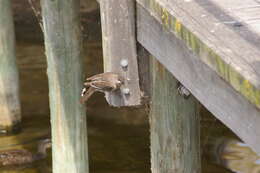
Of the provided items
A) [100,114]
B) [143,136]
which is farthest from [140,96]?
[100,114]

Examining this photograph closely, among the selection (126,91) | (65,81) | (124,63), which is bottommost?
(65,81)

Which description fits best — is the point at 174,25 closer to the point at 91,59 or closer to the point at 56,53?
the point at 56,53

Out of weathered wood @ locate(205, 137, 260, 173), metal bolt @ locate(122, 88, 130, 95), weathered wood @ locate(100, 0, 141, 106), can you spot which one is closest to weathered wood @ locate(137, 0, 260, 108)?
weathered wood @ locate(100, 0, 141, 106)

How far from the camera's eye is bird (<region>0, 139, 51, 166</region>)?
7.29m

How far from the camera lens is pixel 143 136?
26.3 ft

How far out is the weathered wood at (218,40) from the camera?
183cm

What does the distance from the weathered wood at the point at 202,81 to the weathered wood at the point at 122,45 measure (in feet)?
0.16

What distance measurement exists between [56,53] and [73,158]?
2.82 ft

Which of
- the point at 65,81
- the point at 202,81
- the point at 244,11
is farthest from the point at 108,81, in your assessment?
the point at 65,81

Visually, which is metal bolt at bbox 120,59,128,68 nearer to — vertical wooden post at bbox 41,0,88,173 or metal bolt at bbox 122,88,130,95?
metal bolt at bbox 122,88,130,95

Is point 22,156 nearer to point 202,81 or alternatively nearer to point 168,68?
point 168,68

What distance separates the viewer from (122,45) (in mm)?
3133

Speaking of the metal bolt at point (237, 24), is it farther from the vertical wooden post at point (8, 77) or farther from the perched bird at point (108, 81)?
the vertical wooden post at point (8, 77)

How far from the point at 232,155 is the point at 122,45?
470 centimetres
